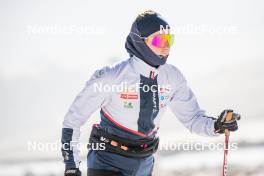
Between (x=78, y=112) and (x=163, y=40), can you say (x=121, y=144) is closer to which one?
(x=78, y=112)

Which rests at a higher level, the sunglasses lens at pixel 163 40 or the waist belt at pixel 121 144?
the sunglasses lens at pixel 163 40

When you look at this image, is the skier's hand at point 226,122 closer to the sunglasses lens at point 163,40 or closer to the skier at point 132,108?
the skier at point 132,108

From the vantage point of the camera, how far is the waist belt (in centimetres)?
509

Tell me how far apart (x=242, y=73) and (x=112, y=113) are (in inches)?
2799

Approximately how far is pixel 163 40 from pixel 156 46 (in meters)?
0.08

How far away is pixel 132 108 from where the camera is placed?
5.14 meters

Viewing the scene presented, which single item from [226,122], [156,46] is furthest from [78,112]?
[226,122]

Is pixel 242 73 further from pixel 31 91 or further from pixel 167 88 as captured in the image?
pixel 167 88

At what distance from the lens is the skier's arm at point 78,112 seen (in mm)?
4957

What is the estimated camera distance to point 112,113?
16.9 feet

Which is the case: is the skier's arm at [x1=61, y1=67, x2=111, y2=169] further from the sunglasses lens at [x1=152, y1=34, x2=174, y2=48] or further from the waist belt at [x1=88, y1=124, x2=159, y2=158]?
the sunglasses lens at [x1=152, y1=34, x2=174, y2=48]

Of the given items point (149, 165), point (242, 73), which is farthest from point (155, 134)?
point (242, 73)

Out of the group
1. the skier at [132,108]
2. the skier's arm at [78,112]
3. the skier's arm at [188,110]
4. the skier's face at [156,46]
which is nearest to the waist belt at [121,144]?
the skier at [132,108]

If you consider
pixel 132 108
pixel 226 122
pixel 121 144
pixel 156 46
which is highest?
pixel 156 46
